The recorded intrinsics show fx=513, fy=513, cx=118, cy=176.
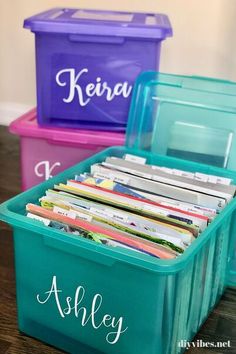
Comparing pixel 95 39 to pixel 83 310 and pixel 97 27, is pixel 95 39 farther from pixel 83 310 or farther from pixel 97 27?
pixel 83 310

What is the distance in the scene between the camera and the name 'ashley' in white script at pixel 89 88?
1.19 meters

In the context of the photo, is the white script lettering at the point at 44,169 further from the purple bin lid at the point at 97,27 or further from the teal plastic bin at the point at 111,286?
the purple bin lid at the point at 97,27

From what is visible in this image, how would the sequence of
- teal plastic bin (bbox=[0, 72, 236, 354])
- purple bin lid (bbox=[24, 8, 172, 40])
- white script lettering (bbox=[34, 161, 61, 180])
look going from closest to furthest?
teal plastic bin (bbox=[0, 72, 236, 354])
purple bin lid (bbox=[24, 8, 172, 40])
white script lettering (bbox=[34, 161, 61, 180])

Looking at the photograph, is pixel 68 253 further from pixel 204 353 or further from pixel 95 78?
pixel 95 78

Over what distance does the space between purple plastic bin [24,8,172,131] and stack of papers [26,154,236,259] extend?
17 cm

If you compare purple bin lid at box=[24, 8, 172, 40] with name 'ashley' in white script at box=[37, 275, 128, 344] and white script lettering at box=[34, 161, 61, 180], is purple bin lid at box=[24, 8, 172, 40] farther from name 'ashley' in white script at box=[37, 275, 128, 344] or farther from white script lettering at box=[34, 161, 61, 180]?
name 'ashley' in white script at box=[37, 275, 128, 344]

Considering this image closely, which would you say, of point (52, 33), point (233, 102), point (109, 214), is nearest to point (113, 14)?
point (52, 33)

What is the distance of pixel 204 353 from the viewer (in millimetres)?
924

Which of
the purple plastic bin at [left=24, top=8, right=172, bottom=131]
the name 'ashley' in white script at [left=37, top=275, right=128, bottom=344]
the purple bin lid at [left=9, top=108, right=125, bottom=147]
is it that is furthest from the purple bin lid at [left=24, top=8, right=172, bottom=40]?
the name 'ashley' in white script at [left=37, top=275, right=128, bottom=344]

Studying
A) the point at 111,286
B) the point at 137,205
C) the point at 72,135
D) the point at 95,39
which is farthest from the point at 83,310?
the point at 95,39

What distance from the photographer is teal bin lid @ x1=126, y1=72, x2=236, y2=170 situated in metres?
1.16

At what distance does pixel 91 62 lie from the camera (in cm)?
118

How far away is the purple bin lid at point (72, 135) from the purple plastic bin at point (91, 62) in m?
0.03

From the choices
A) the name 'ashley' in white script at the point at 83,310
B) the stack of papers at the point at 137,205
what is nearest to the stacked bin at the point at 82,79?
the stack of papers at the point at 137,205
